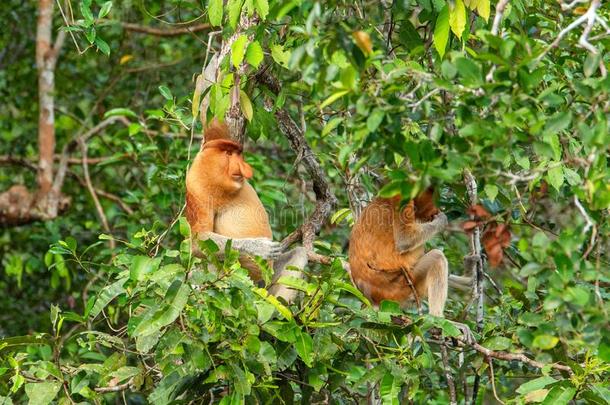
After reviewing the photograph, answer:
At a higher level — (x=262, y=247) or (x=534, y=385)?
(x=534, y=385)

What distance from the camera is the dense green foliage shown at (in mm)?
2586

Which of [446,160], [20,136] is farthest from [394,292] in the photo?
[20,136]

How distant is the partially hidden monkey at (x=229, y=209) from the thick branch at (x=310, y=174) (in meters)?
0.13

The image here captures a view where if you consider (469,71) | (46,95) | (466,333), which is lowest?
(46,95)

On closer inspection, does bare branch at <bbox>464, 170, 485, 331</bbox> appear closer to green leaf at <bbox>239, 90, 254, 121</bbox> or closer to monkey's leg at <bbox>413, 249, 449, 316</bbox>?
monkey's leg at <bbox>413, 249, 449, 316</bbox>

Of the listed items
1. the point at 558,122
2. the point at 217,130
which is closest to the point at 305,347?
the point at 558,122

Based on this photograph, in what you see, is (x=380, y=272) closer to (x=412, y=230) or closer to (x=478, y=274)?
(x=412, y=230)

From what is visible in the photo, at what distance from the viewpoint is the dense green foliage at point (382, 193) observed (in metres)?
2.59

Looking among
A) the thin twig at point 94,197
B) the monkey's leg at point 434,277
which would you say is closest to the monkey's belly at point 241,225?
the monkey's leg at point 434,277

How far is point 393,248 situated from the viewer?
445cm

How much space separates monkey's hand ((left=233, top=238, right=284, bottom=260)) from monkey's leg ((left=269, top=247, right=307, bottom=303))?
7 cm

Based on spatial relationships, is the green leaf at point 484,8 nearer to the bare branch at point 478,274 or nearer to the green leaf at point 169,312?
the bare branch at point 478,274

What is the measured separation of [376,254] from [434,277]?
277mm

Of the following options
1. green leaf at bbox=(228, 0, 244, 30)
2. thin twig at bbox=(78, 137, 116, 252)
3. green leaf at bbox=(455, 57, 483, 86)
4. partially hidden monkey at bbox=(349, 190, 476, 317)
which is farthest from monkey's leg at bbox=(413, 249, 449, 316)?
thin twig at bbox=(78, 137, 116, 252)
